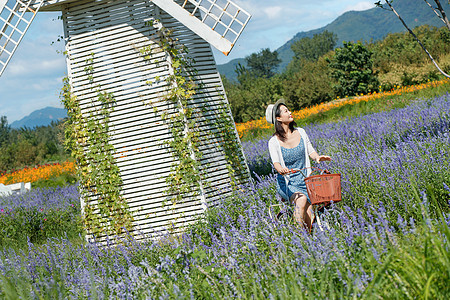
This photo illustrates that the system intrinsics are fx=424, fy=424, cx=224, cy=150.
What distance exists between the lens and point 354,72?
25.5 m

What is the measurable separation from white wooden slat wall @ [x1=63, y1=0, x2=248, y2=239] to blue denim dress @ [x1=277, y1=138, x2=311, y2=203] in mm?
2223

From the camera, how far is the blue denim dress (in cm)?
480

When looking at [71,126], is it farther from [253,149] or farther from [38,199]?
[253,149]

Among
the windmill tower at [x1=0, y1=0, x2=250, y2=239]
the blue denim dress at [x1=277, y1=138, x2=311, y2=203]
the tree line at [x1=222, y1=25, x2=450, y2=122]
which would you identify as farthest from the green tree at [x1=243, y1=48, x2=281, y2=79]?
the blue denim dress at [x1=277, y1=138, x2=311, y2=203]

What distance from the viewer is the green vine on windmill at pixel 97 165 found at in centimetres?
715

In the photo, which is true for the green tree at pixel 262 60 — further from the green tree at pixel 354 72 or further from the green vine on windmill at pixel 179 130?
the green vine on windmill at pixel 179 130

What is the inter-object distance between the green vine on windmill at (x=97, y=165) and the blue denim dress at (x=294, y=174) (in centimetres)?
320

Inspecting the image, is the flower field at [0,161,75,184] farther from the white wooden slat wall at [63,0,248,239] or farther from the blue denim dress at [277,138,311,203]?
the blue denim dress at [277,138,311,203]

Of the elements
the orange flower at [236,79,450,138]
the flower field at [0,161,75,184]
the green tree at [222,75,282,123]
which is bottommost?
the orange flower at [236,79,450,138]

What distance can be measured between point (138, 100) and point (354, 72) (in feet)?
68.5

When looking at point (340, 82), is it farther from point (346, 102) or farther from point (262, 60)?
point (262, 60)

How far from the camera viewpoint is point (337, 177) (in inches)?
157

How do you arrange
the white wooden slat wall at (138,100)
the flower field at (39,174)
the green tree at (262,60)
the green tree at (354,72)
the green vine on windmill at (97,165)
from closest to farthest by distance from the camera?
the white wooden slat wall at (138,100) → the green vine on windmill at (97,165) → the flower field at (39,174) → the green tree at (354,72) → the green tree at (262,60)

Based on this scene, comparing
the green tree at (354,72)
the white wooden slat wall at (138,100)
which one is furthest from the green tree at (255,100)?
the white wooden slat wall at (138,100)
